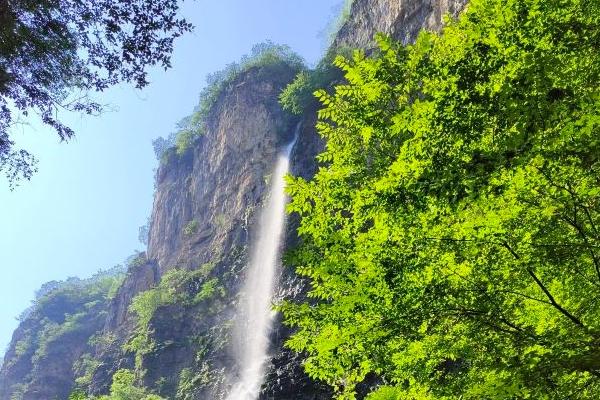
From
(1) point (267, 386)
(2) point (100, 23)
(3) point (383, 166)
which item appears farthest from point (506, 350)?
(1) point (267, 386)

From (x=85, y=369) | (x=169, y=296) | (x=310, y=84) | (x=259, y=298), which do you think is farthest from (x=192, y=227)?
(x=85, y=369)

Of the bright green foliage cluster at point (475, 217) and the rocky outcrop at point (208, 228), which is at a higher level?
the rocky outcrop at point (208, 228)

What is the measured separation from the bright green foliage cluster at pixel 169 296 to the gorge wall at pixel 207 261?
0.13 meters

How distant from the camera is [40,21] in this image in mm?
10477

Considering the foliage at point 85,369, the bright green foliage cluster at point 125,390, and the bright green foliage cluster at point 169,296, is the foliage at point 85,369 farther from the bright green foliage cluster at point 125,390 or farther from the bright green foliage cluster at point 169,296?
the bright green foliage cluster at point 125,390

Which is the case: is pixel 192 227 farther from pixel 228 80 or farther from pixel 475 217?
pixel 475 217

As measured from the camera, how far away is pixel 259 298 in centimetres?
3850

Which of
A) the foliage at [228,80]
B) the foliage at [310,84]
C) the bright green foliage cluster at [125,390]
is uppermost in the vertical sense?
the foliage at [228,80]

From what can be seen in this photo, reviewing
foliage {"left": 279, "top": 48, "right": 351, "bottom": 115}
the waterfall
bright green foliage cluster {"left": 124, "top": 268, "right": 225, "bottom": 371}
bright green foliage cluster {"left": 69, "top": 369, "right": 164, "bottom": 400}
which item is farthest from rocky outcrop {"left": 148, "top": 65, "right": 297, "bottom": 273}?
bright green foliage cluster {"left": 69, "top": 369, "right": 164, "bottom": 400}

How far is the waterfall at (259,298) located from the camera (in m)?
32.7

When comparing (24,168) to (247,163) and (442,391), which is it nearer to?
(442,391)

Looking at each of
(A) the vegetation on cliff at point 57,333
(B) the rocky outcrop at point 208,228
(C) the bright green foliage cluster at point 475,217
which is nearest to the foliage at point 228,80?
(B) the rocky outcrop at point 208,228

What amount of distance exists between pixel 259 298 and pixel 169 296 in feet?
46.0

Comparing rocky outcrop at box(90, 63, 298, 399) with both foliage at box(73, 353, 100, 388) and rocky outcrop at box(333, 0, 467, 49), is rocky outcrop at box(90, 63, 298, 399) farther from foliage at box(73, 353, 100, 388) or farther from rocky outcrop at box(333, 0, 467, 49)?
rocky outcrop at box(333, 0, 467, 49)
